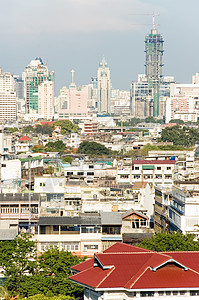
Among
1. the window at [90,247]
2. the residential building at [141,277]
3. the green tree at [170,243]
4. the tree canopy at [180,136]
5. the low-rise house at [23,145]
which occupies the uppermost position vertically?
the residential building at [141,277]

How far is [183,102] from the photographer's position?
185 m

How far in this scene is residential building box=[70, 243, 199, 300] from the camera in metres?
18.4

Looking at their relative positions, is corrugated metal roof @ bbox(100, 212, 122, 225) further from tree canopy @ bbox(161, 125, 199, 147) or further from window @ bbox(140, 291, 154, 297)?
tree canopy @ bbox(161, 125, 199, 147)

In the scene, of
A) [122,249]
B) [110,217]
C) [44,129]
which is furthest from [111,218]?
[44,129]

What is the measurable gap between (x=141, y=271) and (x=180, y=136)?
92.7 meters

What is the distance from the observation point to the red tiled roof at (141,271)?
18.4 metres

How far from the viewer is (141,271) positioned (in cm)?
1850

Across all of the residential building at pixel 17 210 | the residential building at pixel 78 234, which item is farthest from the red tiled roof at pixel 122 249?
the residential building at pixel 17 210

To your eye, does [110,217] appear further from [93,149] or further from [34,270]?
[93,149]

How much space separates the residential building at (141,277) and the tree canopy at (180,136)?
8730 centimetres

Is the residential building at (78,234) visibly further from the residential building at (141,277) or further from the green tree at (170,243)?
the residential building at (141,277)

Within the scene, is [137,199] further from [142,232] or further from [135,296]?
[135,296]

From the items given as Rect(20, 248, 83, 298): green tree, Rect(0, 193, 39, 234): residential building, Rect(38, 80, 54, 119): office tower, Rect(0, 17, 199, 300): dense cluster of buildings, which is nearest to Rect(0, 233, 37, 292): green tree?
Rect(20, 248, 83, 298): green tree

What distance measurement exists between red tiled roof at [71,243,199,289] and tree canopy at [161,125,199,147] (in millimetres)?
87194
